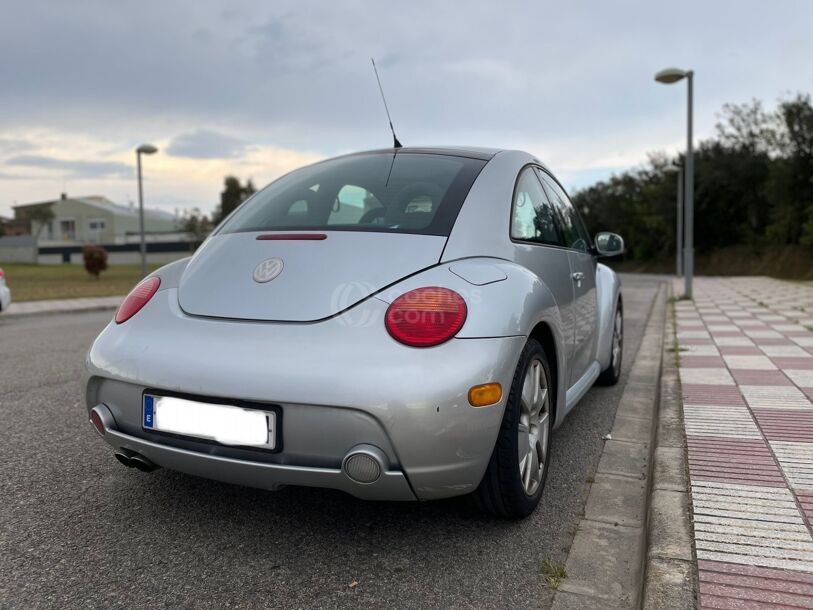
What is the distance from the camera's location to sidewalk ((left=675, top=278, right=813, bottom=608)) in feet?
6.33

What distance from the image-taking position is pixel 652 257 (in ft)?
186

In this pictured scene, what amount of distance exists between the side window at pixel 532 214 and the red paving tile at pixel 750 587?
1.36 metres

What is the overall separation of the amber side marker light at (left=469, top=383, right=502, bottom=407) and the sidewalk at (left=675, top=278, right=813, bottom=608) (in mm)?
790

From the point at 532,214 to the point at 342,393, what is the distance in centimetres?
148

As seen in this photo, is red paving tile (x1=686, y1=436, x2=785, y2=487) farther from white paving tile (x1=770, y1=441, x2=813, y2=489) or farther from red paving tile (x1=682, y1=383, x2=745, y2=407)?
red paving tile (x1=682, y1=383, x2=745, y2=407)

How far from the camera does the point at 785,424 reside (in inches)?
138

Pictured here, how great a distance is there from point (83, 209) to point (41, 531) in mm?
103785

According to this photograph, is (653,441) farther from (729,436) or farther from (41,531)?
(41,531)

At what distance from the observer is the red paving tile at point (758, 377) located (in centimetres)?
460

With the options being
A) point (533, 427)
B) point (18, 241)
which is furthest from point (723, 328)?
point (18, 241)

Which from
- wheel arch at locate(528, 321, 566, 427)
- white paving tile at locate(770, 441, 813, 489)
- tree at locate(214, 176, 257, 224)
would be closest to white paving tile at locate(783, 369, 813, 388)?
white paving tile at locate(770, 441, 813, 489)

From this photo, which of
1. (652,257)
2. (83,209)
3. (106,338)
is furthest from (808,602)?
(83,209)

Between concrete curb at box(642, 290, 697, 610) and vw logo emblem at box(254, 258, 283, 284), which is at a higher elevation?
vw logo emblem at box(254, 258, 283, 284)

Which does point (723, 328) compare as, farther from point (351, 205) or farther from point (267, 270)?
point (267, 270)
